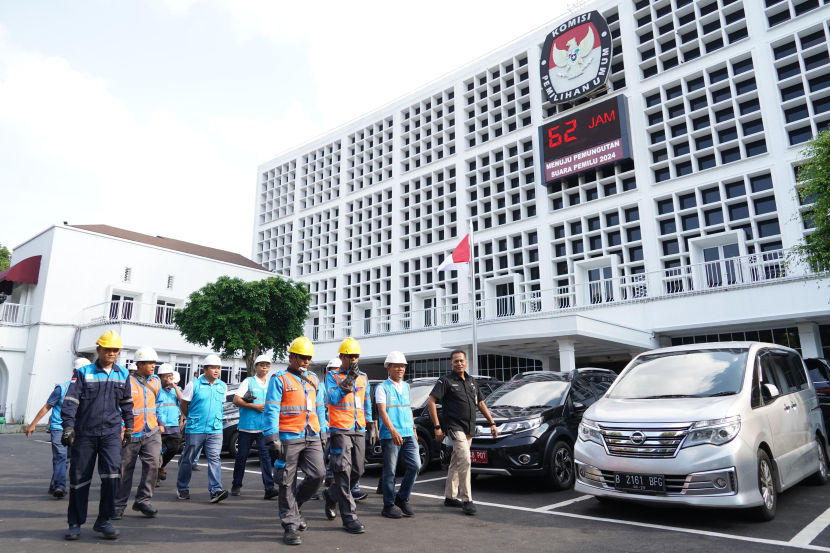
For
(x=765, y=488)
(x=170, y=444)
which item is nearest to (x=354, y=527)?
(x=765, y=488)

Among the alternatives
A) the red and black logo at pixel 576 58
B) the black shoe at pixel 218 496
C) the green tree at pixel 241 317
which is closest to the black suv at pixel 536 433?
the black shoe at pixel 218 496

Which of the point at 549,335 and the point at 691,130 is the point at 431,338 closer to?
the point at 549,335

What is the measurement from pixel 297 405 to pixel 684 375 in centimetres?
469

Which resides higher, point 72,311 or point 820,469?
point 72,311

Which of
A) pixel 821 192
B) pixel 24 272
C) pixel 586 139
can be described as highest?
pixel 586 139

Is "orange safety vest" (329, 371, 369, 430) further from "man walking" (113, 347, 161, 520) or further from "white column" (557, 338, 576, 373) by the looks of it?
"white column" (557, 338, 576, 373)

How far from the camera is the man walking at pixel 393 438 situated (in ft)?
22.0

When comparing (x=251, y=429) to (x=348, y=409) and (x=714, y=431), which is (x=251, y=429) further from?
(x=714, y=431)

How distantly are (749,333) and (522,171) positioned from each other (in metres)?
12.8

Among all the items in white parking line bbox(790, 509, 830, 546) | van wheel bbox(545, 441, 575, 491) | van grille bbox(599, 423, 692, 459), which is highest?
van grille bbox(599, 423, 692, 459)

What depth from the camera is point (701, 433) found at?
578cm

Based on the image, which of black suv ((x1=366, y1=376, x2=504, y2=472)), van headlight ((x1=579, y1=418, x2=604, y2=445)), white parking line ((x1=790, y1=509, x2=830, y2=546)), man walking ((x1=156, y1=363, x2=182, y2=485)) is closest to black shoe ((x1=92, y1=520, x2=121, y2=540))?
A: man walking ((x1=156, y1=363, x2=182, y2=485))

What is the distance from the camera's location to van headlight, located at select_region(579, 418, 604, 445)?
6381mm

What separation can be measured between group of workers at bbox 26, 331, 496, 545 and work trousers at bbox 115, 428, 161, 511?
0.01 meters
